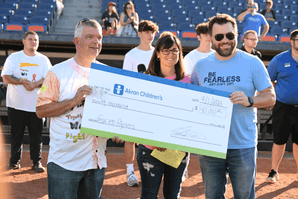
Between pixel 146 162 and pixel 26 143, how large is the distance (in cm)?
503

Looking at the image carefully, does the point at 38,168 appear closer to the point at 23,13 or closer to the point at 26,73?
the point at 26,73

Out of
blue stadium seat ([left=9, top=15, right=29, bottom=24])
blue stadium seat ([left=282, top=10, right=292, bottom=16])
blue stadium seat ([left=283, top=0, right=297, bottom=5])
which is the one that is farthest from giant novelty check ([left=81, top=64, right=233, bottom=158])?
blue stadium seat ([left=283, top=0, right=297, bottom=5])

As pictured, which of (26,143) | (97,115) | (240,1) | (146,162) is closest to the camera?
(97,115)

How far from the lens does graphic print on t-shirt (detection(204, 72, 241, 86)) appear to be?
2445 mm

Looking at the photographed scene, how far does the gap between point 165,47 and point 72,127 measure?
101 cm

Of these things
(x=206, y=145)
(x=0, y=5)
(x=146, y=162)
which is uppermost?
(x=0, y=5)

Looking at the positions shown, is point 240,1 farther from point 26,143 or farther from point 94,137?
point 94,137

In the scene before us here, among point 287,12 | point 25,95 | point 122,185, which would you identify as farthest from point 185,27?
point 122,185

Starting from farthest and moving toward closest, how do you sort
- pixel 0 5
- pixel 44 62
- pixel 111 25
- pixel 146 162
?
pixel 0 5, pixel 111 25, pixel 44 62, pixel 146 162

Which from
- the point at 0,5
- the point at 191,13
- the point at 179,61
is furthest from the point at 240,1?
the point at 179,61

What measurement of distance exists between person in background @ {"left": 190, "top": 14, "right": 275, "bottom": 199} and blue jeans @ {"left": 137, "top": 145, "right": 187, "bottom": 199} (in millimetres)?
248

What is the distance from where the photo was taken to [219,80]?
2486 millimetres

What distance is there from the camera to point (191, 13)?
13781 mm

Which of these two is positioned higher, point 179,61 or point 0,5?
point 0,5
